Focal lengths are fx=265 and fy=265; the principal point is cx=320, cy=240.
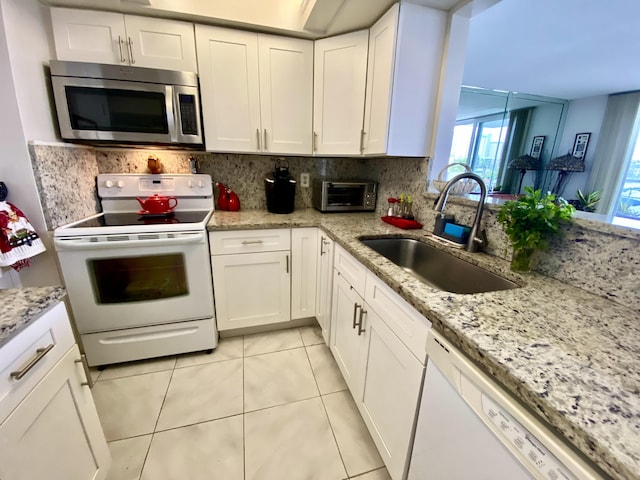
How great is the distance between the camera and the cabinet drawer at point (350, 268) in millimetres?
1257

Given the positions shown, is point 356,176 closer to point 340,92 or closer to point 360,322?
point 340,92

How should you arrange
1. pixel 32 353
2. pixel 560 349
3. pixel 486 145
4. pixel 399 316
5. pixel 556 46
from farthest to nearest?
pixel 486 145, pixel 556 46, pixel 399 316, pixel 32 353, pixel 560 349

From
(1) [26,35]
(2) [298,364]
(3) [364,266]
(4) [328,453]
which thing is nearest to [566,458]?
(3) [364,266]

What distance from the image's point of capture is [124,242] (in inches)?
58.4

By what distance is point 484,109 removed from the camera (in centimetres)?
454

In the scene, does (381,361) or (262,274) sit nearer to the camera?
(381,361)

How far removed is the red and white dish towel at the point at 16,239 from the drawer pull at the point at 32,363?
33.5 inches

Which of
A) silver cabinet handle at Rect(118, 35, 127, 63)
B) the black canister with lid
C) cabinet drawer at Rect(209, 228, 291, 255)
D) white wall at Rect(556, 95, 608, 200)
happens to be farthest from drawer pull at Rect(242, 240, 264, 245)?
white wall at Rect(556, 95, 608, 200)

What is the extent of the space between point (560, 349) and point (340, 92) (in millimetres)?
1829

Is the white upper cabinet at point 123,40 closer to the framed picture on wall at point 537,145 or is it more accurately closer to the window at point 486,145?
the window at point 486,145

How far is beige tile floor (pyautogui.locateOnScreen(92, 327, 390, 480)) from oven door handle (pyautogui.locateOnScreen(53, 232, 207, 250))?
0.84 m

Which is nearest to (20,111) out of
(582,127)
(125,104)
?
(125,104)

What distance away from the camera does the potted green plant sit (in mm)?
966

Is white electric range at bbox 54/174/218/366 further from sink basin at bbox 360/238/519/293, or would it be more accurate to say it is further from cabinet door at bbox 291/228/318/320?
sink basin at bbox 360/238/519/293
